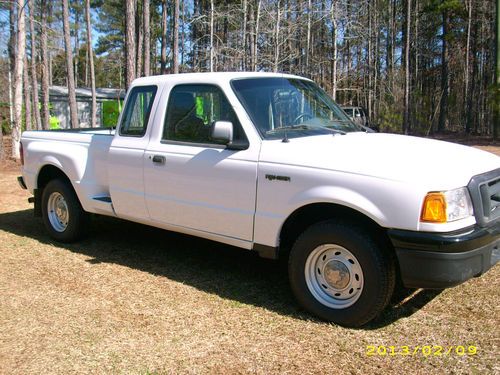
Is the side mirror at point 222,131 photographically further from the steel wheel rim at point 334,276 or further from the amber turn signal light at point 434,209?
the amber turn signal light at point 434,209

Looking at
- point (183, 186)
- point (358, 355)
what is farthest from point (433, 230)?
point (183, 186)

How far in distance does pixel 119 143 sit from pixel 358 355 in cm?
325

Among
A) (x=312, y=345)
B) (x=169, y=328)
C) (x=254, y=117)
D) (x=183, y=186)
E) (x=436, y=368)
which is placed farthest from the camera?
(x=183, y=186)

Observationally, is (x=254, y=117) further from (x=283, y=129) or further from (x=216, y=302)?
(x=216, y=302)

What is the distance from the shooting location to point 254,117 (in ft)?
14.0

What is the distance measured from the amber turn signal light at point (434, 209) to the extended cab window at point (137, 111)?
2952 millimetres

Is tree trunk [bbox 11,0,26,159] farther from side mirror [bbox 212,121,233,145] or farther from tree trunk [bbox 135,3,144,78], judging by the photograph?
side mirror [bbox 212,121,233,145]

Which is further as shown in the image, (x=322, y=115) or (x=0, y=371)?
(x=322, y=115)

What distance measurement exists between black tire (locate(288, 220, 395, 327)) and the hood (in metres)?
0.48

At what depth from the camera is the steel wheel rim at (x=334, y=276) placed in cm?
371

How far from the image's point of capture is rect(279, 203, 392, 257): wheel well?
11.9 ft

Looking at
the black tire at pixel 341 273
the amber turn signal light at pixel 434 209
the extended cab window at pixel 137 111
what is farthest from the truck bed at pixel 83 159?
the amber turn signal light at pixel 434 209

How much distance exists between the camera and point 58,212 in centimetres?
631

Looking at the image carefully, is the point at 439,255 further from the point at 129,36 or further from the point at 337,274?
the point at 129,36
